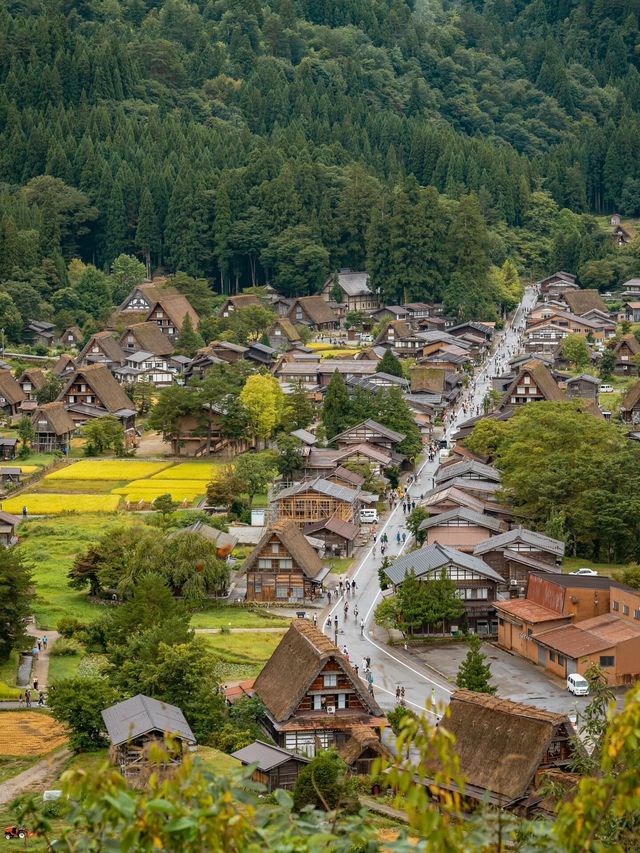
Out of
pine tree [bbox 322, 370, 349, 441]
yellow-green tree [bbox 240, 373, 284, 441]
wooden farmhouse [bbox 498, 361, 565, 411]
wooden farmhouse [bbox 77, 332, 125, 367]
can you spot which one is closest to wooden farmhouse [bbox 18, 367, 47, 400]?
wooden farmhouse [bbox 77, 332, 125, 367]

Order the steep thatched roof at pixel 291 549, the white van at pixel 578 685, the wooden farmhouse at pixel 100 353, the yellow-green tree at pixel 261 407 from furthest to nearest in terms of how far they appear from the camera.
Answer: the wooden farmhouse at pixel 100 353 → the yellow-green tree at pixel 261 407 → the steep thatched roof at pixel 291 549 → the white van at pixel 578 685

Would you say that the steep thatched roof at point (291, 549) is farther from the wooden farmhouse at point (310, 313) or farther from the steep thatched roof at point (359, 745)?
the wooden farmhouse at point (310, 313)

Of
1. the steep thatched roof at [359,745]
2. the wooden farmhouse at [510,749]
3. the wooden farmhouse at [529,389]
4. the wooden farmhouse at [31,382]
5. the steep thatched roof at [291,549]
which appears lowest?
the wooden farmhouse at [31,382]

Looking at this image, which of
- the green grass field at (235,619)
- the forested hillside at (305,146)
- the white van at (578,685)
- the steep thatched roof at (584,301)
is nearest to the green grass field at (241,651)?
the green grass field at (235,619)

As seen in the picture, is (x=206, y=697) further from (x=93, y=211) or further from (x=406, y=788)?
(x=93, y=211)

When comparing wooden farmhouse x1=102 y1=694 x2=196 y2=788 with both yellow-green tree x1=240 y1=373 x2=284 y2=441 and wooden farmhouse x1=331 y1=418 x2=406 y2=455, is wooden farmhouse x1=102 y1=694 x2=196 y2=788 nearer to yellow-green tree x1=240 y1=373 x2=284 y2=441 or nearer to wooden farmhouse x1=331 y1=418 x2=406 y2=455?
wooden farmhouse x1=331 y1=418 x2=406 y2=455

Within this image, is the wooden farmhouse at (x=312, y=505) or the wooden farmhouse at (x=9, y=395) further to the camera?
the wooden farmhouse at (x=9, y=395)

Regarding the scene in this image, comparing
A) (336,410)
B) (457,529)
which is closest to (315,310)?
(336,410)
